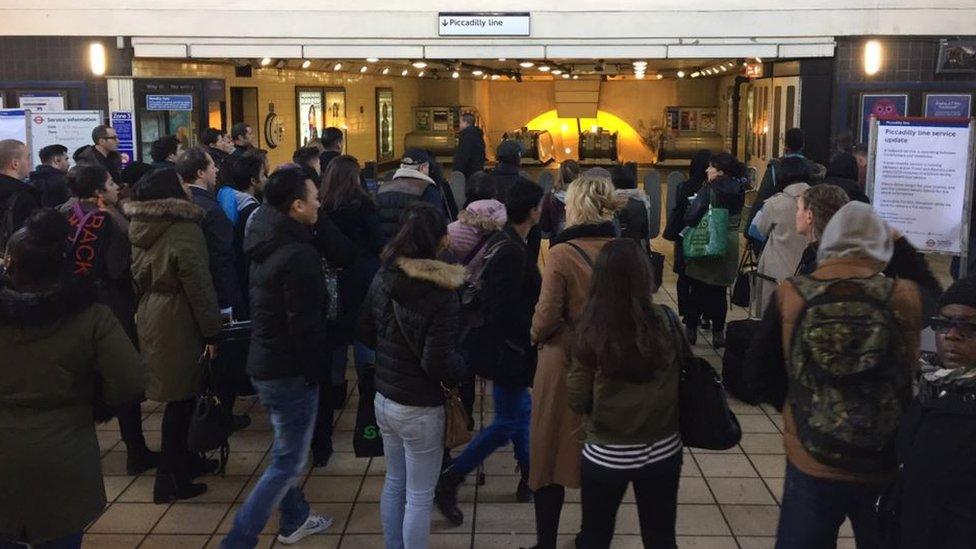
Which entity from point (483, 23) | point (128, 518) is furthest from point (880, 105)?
point (128, 518)

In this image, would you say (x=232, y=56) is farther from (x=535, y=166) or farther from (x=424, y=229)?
(x=535, y=166)

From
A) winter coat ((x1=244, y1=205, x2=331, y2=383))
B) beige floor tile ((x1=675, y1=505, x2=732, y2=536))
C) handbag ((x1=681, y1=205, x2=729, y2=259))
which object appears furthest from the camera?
handbag ((x1=681, y1=205, x2=729, y2=259))

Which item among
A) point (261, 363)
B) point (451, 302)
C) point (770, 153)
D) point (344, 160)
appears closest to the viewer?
point (451, 302)

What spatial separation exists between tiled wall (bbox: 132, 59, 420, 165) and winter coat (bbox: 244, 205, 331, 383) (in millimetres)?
8731

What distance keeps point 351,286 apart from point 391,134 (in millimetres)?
18546

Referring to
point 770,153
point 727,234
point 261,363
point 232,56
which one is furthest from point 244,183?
point 770,153


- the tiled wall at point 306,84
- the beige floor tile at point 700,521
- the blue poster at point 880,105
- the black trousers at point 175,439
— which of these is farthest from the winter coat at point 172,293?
the blue poster at point 880,105

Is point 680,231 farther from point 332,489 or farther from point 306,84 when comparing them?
point 306,84

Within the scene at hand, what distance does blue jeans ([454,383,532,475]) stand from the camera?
4.38m

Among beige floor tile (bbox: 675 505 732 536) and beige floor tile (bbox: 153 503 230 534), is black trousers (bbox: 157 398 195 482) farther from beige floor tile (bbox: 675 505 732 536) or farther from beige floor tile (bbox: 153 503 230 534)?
beige floor tile (bbox: 675 505 732 536)

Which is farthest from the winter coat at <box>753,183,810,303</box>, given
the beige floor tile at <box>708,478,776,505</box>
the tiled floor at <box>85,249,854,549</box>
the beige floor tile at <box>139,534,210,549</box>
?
the beige floor tile at <box>139,534,210,549</box>

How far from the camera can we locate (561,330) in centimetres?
381

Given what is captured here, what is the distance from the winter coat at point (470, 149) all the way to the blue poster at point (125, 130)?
367 centimetres

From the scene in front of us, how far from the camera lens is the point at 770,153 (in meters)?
13.6
